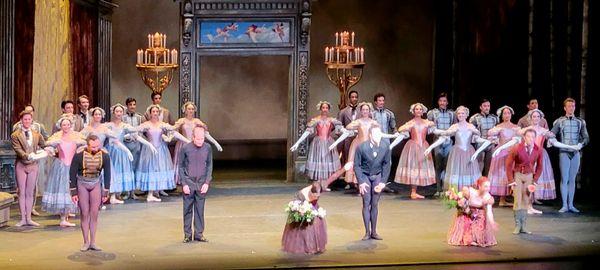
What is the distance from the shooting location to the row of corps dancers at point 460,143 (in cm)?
1430

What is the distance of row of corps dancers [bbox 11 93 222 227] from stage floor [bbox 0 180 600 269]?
0.34m

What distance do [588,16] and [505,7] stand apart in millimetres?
2579

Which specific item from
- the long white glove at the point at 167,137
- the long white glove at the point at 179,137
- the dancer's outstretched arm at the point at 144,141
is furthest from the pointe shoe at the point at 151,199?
the long white glove at the point at 179,137

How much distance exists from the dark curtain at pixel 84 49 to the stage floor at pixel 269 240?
292cm

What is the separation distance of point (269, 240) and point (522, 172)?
10.3 ft

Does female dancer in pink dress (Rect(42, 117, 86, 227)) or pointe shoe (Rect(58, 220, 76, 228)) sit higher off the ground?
female dancer in pink dress (Rect(42, 117, 86, 227))

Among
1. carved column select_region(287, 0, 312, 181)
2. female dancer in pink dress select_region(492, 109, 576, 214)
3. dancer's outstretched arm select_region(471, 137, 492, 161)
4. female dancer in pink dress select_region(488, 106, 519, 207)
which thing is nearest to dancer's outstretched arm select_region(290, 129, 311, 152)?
carved column select_region(287, 0, 312, 181)

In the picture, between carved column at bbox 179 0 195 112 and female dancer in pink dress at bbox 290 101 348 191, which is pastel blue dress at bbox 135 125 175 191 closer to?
female dancer in pink dress at bbox 290 101 348 191

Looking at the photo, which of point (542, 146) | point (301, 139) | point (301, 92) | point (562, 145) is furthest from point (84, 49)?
point (562, 145)

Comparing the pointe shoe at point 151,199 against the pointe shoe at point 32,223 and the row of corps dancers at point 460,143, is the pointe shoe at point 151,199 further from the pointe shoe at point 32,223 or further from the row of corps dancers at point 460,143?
the pointe shoe at point 32,223

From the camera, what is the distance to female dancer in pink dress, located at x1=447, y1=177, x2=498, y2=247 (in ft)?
37.5

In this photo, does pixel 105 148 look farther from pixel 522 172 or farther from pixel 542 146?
pixel 542 146

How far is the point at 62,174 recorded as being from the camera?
1299 centimetres

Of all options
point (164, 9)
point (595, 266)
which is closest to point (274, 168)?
point (164, 9)
